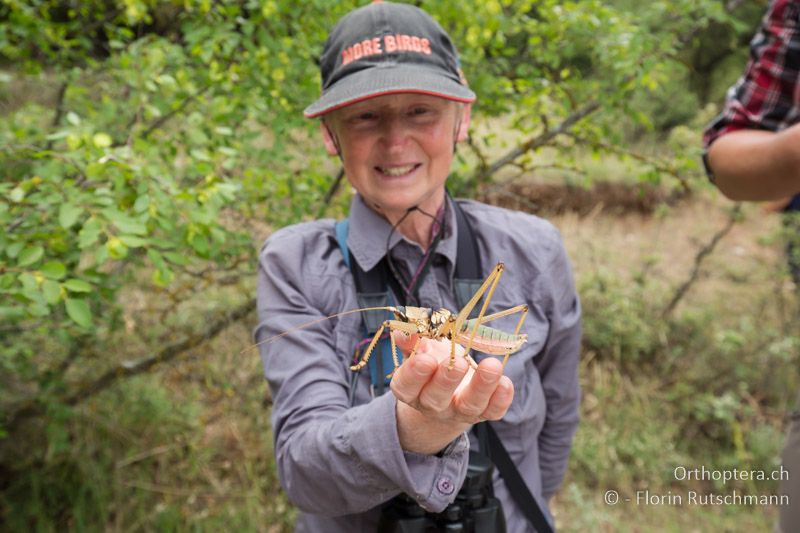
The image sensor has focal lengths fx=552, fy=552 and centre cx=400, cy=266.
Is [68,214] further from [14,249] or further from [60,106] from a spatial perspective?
[60,106]

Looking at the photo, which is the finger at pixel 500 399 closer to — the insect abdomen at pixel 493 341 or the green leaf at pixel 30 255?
the insect abdomen at pixel 493 341

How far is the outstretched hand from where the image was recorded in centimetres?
96

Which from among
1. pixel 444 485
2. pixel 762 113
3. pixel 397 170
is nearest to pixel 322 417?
pixel 444 485

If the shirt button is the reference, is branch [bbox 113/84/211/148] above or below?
above

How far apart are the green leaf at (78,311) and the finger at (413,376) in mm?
1225

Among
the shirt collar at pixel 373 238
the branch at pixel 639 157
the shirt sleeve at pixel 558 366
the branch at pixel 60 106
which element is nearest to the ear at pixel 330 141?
the shirt collar at pixel 373 238

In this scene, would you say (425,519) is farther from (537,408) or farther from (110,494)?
(110,494)

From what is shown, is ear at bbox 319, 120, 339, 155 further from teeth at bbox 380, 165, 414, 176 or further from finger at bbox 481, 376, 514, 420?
finger at bbox 481, 376, 514, 420

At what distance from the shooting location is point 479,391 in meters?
0.98

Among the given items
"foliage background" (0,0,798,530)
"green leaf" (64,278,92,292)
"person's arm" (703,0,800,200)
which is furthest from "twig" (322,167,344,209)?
"person's arm" (703,0,800,200)

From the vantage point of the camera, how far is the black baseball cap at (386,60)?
1.46 m

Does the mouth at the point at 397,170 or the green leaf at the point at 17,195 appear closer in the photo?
the mouth at the point at 397,170

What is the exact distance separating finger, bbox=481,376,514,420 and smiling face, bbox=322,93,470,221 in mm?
716

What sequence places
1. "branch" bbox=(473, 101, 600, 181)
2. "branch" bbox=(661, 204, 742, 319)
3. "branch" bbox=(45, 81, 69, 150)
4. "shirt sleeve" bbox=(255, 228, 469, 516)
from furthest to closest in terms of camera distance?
1. "branch" bbox=(661, 204, 742, 319)
2. "branch" bbox=(45, 81, 69, 150)
3. "branch" bbox=(473, 101, 600, 181)
4. "shirt sleeve" bbox=(255, 228, 469, 516)
